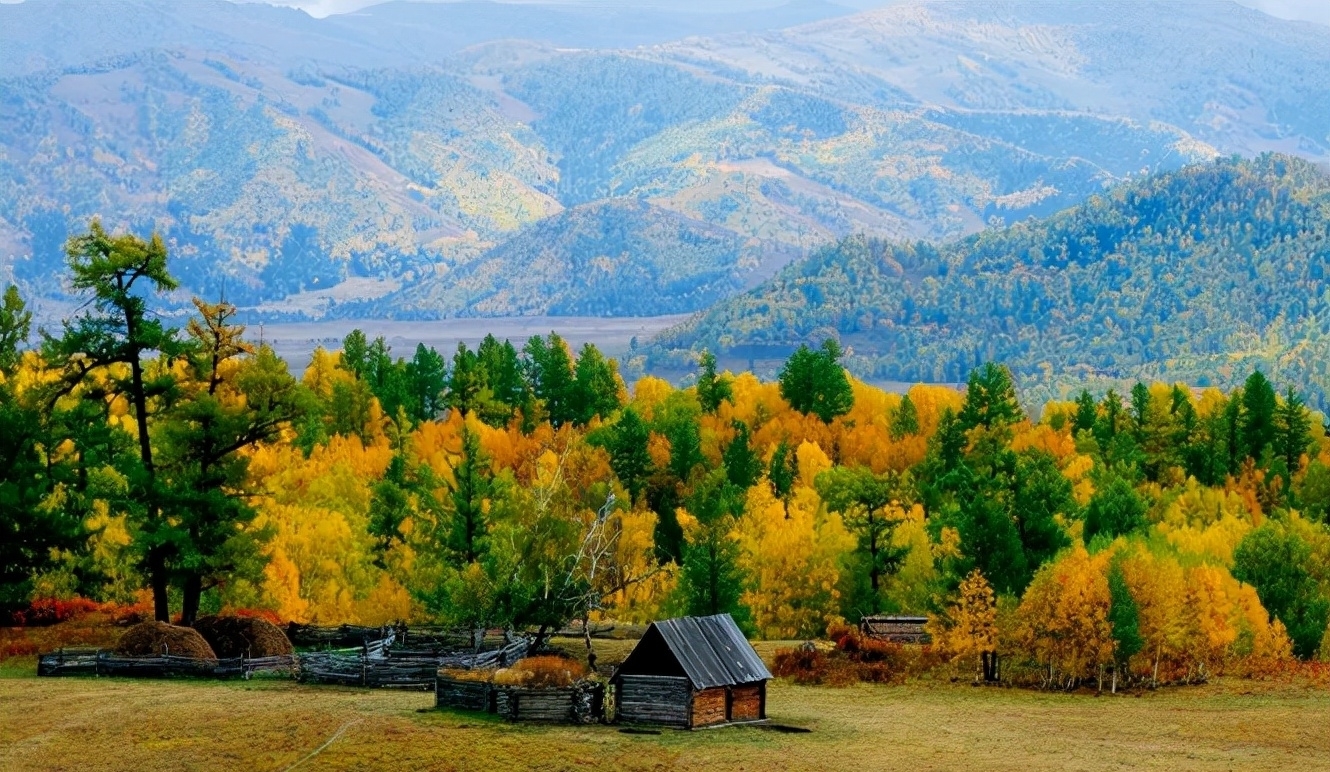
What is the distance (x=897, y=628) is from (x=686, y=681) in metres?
35.4

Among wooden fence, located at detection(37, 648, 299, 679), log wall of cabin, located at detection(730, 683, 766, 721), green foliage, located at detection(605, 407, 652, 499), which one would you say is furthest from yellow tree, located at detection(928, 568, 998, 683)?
green foliage, located at detection(605, 407, 652, 499)

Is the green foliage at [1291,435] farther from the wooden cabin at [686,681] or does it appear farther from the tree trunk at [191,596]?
the tree trunk at [191,596]

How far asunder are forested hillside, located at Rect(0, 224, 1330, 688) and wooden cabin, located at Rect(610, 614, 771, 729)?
1020 centimetres

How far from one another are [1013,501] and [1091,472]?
62.3 metres

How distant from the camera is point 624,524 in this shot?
473 ft

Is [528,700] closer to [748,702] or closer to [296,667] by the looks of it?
[748,702]

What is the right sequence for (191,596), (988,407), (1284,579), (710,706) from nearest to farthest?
(710,706) < (191,596) < (1284,579) < (988,407)

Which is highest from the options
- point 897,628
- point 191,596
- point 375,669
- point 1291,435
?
point 1291,435

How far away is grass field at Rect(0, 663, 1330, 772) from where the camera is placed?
67438mm

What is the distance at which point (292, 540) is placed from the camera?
408 ft

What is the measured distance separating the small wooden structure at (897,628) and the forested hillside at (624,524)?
230 centimetres

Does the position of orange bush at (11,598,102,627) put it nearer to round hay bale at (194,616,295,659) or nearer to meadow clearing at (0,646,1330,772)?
meadow clearing at (0,646,1330,772)

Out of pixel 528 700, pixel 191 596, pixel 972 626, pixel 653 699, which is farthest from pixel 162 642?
pixel 972 626

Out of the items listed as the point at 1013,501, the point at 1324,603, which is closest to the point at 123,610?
the point at 1013,501
